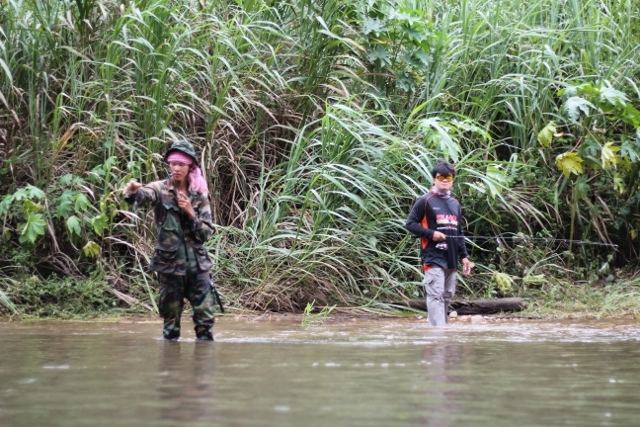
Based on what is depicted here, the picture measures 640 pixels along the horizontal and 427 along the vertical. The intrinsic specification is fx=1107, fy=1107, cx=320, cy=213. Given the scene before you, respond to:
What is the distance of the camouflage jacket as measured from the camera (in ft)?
27.6

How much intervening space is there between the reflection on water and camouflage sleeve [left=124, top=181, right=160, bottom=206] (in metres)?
1.07

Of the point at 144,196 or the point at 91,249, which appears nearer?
the point at 144,196

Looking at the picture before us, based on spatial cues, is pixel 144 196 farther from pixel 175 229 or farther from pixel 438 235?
pixel 438 235

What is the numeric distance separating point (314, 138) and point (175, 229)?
458 cm

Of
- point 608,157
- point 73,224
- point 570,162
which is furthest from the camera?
point 570,162

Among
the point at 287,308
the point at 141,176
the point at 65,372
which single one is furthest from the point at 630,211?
the point at 65,372

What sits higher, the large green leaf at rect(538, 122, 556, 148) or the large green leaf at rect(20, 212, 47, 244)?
the large green leaf at rect(538, 122, 556, 148)

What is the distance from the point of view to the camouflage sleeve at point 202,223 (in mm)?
8391

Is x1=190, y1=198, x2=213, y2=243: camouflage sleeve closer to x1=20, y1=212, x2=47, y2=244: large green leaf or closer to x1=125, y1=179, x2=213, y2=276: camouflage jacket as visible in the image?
x1=125, y1=179, x2=213, y2=276: camouflage jacket

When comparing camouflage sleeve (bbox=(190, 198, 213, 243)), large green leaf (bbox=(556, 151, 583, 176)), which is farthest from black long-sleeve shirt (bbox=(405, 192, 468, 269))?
large green leaf (bbox=(556, 151, 583, 176))

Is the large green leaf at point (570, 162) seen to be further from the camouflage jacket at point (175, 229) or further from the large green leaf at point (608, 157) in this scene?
the camouflage jacket at point (175, 229)

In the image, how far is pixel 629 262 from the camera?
13.8 metres

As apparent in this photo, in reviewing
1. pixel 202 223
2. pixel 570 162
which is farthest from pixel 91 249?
pixel 570 162

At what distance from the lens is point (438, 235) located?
391 inches
